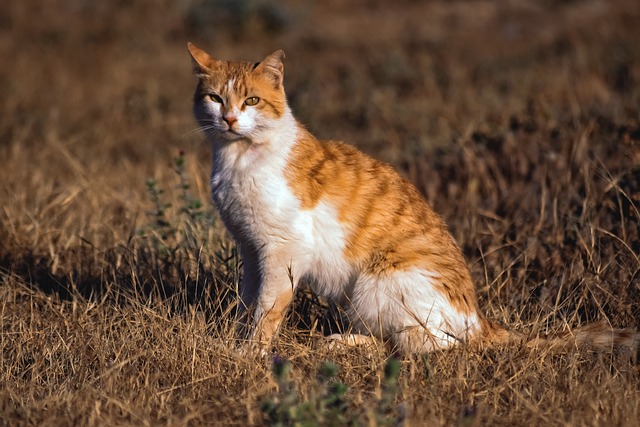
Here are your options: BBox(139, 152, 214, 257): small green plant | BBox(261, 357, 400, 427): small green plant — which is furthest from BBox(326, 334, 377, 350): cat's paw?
BBox(139, 152, 214, 257): small green plant

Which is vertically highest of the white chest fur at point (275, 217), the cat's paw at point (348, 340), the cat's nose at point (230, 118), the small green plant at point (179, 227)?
the cat's nose at point (230, 118)

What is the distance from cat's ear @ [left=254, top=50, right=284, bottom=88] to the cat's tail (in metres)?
1.59

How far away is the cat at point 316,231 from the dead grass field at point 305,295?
0.61 feet

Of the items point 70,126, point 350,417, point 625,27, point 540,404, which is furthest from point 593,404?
point 625,27

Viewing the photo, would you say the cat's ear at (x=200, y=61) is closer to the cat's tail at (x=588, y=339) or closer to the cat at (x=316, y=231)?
the cat at (x=316, y=231)

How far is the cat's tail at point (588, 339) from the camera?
11.4 ft

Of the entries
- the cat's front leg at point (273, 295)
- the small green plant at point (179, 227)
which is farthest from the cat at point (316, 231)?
the small green plant at point (179, 227)

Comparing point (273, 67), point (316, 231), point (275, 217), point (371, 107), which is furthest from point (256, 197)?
point (371, 107)

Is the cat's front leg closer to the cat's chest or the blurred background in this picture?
the cat's chest

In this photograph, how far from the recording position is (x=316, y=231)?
384 cm

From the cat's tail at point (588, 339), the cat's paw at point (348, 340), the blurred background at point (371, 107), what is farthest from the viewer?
the blurred background at point (371, 107)

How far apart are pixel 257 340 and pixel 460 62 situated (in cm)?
780

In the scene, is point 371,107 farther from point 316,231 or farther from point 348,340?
Answer: point 348,340

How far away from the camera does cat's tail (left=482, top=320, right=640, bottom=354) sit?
349cm
